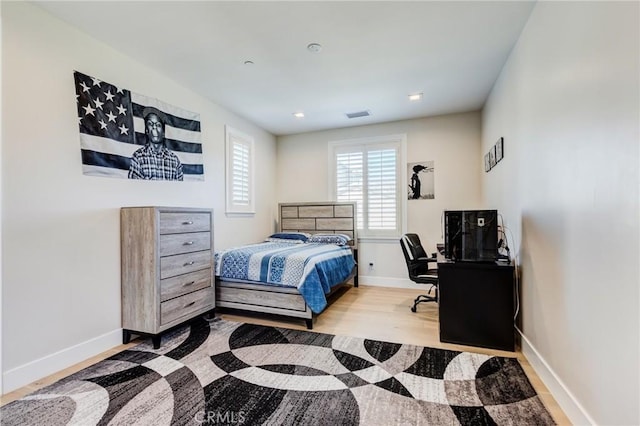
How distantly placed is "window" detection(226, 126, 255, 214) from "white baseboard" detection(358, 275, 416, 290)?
212cm

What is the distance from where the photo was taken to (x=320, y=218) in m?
5.10

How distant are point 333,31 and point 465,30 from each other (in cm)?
108

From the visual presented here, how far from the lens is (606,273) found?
1372mm

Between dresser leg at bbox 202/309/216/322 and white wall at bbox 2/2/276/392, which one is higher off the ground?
white wall at bbox 2/2/276/392

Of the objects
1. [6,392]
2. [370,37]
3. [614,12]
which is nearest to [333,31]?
[370,37]

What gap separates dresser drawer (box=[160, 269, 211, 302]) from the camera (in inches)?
105

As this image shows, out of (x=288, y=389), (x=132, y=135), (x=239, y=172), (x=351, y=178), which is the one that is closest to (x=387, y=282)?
(x=351, y=178)

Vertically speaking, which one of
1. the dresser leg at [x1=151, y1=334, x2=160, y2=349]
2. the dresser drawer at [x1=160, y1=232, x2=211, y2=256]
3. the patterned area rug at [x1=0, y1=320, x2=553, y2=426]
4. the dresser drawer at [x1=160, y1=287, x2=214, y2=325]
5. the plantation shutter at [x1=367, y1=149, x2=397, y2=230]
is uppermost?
the plantation shutter at [x1=367, y1=149, x2=397, y2=230]

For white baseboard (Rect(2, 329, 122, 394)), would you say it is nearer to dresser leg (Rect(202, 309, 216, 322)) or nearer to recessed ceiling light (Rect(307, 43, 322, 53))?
dresser leg (Rect(202, 309, 216, 322))

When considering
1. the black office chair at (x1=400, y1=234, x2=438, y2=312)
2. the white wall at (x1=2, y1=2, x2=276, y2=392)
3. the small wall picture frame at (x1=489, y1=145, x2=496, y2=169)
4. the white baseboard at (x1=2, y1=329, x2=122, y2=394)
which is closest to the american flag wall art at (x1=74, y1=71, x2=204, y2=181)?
the white wall at (x1=2, y1=2, x2=276, y2=392)

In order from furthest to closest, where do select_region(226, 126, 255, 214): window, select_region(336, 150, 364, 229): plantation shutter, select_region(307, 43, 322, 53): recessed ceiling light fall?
select_region(336, 150, 364, 229): plantation shutter
select_region(226, 126, 255, 214): window
select_region(307, 43, 322, 53): recessed ceiling light

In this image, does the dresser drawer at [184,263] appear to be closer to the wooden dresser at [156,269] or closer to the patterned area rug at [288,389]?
the wooden dresser at [156,269]

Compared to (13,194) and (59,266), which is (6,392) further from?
(13,194)

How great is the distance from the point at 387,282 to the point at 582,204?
3.49 m
